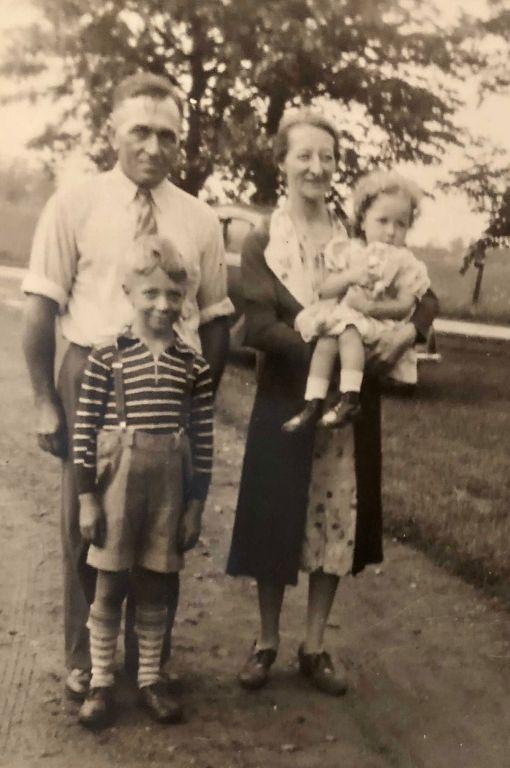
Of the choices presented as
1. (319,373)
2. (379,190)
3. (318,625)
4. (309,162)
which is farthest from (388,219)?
(318,625)

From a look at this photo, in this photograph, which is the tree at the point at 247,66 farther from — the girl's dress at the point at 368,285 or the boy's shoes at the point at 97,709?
the boy's shoes at the point at 97,709

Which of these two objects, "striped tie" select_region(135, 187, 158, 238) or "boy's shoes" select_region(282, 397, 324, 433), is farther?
"boy's shoes" select_region(282, 397, 324, 433)

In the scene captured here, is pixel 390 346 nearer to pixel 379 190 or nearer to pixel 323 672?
pixel 379 190

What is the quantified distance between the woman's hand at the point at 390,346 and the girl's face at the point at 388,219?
14 centimetres

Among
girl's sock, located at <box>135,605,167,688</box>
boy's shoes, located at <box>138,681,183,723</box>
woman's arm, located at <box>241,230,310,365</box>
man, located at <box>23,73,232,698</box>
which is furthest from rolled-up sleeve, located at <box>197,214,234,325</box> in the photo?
boy's shoes, located at <box>138,681,183,723</box>

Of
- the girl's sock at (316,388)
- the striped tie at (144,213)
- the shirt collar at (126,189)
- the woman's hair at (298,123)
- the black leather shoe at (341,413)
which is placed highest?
the woman's hair at (298,123)

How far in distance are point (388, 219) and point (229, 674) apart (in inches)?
33.0

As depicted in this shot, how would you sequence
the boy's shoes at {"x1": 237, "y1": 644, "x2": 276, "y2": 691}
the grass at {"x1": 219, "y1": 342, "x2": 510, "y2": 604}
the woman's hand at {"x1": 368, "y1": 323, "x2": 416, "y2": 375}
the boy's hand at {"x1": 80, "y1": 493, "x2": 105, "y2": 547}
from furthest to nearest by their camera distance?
the grass at {"x1": 219, "y1": 342, "x2": 510, "y2": 604} < the boy's shoes at {"x1": 237, "y1": 644, "x2": 276, "y2": 691} < the woman's hand at {"x1": 368, "y1": 323, "x2": 416, "y2": 375} < the boy's hand at {"x1": 80, "y1": 493, "x2": 105, "y2": 547}

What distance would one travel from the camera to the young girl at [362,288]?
1.58 metres

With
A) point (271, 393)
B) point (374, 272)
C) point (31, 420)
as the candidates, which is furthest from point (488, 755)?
point (31, 420)

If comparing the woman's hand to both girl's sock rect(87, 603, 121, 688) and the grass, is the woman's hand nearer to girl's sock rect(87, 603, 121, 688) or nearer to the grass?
the grass

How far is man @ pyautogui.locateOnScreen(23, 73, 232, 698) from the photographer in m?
1.41

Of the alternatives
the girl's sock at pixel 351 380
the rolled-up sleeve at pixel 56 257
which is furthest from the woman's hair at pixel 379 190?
the rolled-up sleeve at pixel 56 257

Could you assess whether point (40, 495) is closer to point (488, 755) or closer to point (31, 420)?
point (31, 420)
